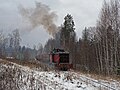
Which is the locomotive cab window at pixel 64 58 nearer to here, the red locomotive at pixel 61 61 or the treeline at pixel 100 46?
the red locomotive at pixel 61 61

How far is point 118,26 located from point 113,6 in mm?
3320

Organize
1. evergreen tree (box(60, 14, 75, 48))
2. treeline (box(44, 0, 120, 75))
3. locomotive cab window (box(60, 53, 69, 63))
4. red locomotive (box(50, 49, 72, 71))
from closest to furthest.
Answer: red locomotive (box(50, 49, 72, 71)) → locomotive cab window (box(60, 53, 69, 63)) → treeline (box(44, 0, 120, 75)) → evergreen tree (box(60, 14, 75, 48))

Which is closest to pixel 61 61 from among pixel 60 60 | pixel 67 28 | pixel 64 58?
pixel 60 60

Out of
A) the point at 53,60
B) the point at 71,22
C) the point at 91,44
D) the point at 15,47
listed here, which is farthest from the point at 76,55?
the point at 15,47

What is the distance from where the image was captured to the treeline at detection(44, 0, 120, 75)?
3616cm

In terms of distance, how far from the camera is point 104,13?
3916 centimetres

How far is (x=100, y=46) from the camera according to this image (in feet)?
164

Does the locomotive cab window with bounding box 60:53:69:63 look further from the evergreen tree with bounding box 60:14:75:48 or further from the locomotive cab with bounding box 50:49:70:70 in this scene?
the evergreen tree with bounding box 60:14:75:48

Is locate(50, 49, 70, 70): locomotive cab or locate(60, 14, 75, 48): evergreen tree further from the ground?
locate(60, 14, 75, 48): evergreen tree

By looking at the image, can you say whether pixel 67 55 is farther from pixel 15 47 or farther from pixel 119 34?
pixel 15 47

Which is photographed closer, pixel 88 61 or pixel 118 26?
pixel 118 26

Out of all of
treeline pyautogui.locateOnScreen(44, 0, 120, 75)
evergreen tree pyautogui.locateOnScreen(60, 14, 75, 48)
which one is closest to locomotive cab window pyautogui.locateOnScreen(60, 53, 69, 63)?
treeline pyautogui.locateOnScreen(44, 0, 120, 75)

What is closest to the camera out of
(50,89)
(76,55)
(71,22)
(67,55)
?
(50,89)

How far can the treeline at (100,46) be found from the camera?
119 feet
